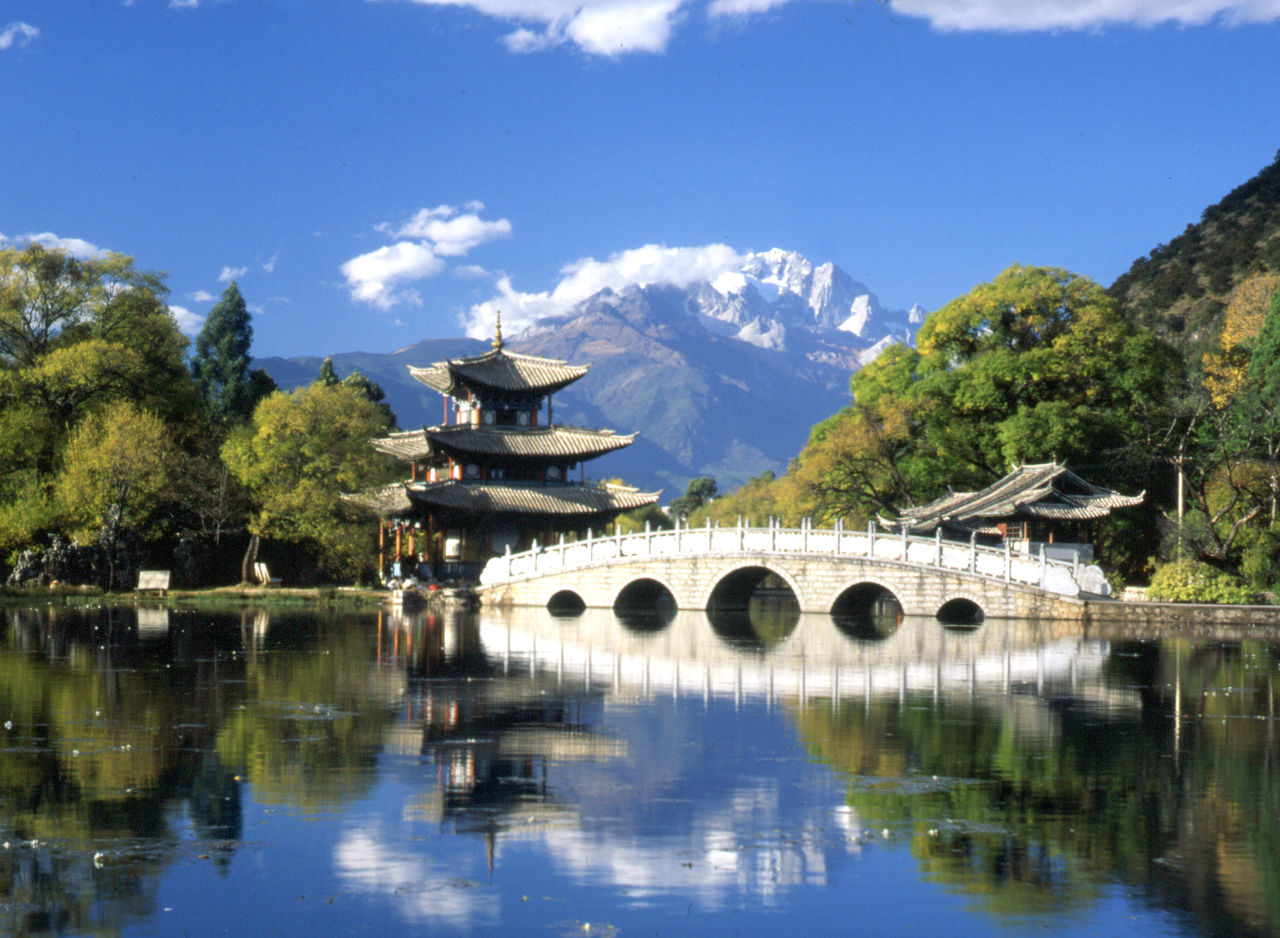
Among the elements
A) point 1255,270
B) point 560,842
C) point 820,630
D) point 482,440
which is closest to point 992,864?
point 560,842

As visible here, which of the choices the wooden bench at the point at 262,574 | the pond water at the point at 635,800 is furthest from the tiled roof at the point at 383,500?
the pond water at the point at 635,800

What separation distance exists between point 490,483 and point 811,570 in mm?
20607

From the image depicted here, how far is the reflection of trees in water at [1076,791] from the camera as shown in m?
9.79

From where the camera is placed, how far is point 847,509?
54.5 meters

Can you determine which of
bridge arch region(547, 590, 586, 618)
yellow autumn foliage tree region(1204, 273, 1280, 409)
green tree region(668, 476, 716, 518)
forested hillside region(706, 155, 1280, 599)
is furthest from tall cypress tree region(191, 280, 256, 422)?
green tree region(668, 476, 716, 518)

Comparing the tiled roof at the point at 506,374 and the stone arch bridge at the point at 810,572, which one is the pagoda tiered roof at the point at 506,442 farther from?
the stone arch bridge at the point at 810,572

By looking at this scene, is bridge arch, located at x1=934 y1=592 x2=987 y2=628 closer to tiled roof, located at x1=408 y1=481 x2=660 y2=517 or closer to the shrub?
the shrub

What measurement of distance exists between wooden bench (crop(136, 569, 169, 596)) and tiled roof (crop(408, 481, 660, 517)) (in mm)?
9656

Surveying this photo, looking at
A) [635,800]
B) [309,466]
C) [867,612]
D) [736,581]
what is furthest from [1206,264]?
[635,800]

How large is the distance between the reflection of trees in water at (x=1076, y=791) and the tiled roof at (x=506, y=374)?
41.3m

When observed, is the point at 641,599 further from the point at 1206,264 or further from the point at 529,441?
the point at 1206,264

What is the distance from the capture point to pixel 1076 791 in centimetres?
1308

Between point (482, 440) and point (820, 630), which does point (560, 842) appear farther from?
point (482, 440)

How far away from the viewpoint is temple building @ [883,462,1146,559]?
148ft
